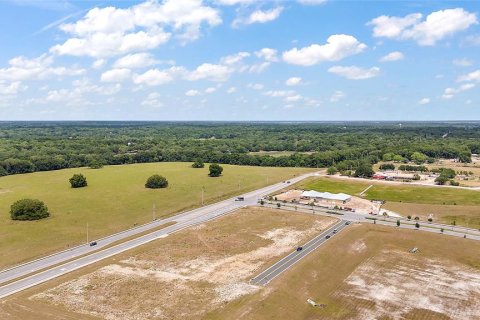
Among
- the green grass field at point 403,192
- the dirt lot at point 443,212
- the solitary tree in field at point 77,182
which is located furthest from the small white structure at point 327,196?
the solitary tree in field at point 77,182

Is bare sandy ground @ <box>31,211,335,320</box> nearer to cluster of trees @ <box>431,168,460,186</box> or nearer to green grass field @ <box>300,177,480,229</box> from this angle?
green grass field @ <box>300,177,480,229</box>

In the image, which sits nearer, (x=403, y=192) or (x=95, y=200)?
(x=95, y=200)

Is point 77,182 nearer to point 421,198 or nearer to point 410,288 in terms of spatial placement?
point 410,288

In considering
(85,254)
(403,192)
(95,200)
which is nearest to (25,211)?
(95,200)

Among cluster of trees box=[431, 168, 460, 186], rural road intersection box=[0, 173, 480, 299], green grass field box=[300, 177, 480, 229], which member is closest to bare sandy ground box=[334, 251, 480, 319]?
rural road intersection box=[0, 173, 480, 299]

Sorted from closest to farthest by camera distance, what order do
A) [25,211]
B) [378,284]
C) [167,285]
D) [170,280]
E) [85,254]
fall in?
→ [167,285]
[378,284]
[170,280]
[85,254]
[25,211]

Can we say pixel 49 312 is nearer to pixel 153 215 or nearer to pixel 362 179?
pixel 153 215
